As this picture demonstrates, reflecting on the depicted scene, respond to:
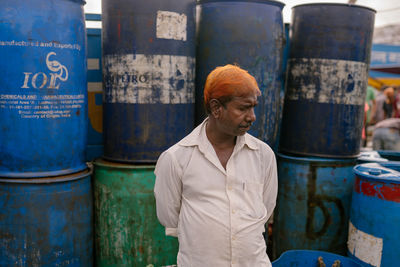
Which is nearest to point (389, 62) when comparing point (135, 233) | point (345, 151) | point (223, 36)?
point (345, 151)

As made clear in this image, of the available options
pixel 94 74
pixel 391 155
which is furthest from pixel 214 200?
pixel 391 155

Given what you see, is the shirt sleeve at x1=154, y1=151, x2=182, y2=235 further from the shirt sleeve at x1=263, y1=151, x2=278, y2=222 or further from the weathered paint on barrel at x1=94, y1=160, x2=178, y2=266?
the weathered paint on barrel at x1=94, y1=160, x2=178, y2=266

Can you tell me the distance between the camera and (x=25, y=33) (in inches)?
95.1

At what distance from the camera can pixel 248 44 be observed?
2822 millimetres

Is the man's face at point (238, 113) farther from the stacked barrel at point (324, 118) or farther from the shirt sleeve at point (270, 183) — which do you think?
the stacked barrel at point (324, 118)

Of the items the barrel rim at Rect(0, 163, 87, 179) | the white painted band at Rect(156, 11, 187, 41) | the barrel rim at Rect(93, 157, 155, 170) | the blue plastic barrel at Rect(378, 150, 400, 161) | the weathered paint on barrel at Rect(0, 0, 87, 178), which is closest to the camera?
the weathered paint on barrel at Rect(0, 0, 87, 178)

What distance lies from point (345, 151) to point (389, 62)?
8.60 m

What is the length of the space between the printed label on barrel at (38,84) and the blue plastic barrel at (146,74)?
1.16ft

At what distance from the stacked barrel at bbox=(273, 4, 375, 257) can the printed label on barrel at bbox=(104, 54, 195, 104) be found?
1063 millimetres

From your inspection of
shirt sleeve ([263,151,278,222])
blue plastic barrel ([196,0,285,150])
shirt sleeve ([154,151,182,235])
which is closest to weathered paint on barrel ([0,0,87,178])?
blue plastic barrel ([196,0,285,150])

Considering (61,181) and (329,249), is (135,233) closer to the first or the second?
(61,181)

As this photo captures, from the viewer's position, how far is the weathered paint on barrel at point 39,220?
2518 millimetres

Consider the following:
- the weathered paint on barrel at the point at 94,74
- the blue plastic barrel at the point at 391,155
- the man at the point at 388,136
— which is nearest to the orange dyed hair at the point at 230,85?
the weathered paint on barrel at the point at 94,74

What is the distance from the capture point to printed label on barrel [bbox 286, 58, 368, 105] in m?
3.11
